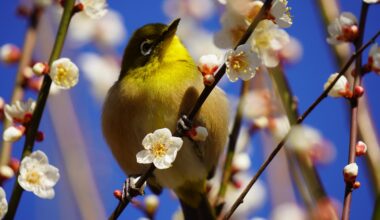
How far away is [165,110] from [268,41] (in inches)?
35.9

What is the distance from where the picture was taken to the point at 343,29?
2.23m

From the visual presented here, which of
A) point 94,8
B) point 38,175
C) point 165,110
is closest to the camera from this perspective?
point 38,175

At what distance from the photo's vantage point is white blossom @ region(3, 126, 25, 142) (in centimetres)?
211

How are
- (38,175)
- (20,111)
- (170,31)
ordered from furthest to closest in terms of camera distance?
(170,31) < (20,111) < (38,175)

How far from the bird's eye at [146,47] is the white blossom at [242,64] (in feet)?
5.76

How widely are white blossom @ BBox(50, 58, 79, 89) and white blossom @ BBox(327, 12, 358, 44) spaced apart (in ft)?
3.40

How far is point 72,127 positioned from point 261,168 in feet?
3.96

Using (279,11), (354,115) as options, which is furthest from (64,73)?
(354,115)

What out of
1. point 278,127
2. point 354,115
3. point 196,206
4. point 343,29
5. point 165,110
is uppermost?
point 343,29

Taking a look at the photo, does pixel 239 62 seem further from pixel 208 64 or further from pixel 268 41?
pixel 268 41

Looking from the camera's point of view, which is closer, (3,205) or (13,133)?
(3,205)

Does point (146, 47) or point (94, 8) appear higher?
point (94, 8)

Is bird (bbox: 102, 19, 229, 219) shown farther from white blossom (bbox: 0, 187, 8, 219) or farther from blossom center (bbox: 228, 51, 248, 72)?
white blossom (bbox: 0, 187, 8, 219)

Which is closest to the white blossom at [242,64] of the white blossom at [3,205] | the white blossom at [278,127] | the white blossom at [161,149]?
the white blossom at [161,149]
